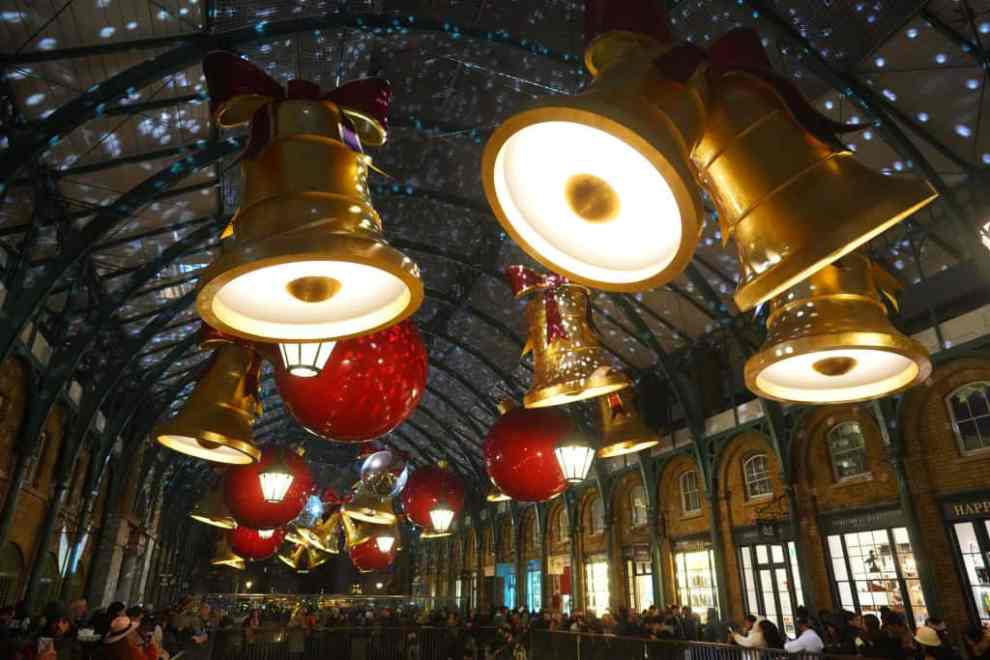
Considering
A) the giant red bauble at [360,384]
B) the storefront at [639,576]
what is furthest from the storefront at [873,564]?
the giant red bauble at [360,384]

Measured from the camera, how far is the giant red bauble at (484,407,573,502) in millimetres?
3279

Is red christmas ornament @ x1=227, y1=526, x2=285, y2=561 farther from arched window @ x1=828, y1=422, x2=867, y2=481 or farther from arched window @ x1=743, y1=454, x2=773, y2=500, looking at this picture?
arched window @ x1=743, y1=454, x2=773, y2=500

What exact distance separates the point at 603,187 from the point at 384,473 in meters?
4.97

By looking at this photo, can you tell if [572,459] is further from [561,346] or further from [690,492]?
[690,492]

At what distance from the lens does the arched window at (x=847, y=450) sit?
40.5ft

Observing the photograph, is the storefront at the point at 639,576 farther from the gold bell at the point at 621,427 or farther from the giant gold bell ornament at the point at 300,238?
the giant gold bell ornament at the point at 300,238

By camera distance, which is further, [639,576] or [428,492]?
[639,576]

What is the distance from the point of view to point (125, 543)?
69.8ft

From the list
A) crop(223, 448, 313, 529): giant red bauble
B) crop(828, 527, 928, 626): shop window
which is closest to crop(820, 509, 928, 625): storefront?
crop(828, 527, 928, 626): shop window

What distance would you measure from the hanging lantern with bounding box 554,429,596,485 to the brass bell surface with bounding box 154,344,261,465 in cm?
161

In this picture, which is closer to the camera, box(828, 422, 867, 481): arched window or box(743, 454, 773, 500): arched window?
box(828, 422, 867, 481): arched window

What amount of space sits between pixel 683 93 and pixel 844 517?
45.3 ft

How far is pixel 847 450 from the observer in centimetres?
1264

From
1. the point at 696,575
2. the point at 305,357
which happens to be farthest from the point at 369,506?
the point at 696,575
